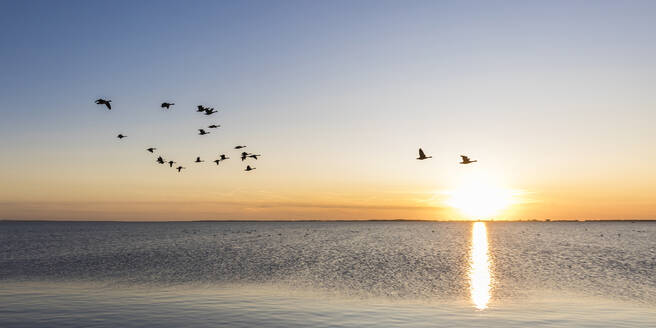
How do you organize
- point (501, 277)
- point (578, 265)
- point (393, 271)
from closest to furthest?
point (501, 277), point (393, 271), point (578, 265)

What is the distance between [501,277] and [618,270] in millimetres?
17567

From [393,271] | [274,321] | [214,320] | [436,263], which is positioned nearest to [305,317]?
[274,321]

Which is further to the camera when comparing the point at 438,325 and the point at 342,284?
the point at 342,284

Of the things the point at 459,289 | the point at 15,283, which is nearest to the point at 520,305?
the point at 459,289

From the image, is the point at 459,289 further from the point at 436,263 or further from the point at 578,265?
the point at 578,265

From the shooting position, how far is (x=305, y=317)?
101 feet

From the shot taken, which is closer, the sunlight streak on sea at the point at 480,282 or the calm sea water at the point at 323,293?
the calm sea water at the point at 323,293

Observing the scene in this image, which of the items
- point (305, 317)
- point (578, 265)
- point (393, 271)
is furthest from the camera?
point (578, 265)

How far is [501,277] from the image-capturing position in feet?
171

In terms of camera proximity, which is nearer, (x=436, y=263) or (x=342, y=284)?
(x=342, y=284)

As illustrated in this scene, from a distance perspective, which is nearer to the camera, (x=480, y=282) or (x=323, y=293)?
(x=323, y=293)

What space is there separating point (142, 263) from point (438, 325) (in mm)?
47030

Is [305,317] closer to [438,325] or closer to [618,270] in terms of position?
[438,325]

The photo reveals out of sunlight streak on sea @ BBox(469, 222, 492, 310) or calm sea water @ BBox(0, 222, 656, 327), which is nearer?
calm sea water @ BBox(0, 222, 656, 327)
